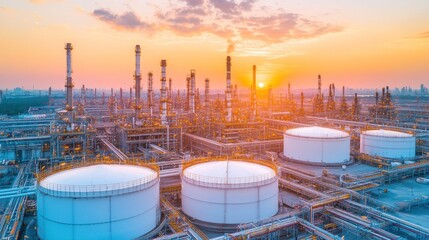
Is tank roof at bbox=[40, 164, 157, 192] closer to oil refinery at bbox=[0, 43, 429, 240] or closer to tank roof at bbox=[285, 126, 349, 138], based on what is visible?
oil refinery at bbox=[0, 43, 429, 240]

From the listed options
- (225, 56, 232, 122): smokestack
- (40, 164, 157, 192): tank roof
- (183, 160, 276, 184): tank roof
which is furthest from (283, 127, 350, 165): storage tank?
(40, 164, 157, 192): tank roof

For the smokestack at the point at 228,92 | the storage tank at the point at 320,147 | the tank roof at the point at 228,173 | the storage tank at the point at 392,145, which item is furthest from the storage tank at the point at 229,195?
the smokestack at the point at 228,92

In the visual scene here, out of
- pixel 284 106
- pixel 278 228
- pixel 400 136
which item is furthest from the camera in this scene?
pixel 284 106

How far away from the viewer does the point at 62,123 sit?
116 ft

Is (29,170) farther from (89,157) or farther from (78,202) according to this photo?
(78,202)

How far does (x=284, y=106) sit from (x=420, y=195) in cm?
5304

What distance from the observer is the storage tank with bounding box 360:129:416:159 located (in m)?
33.1

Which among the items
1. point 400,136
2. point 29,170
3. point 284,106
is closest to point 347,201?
point 400,136

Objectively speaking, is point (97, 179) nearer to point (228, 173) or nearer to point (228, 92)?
point (228, 173)

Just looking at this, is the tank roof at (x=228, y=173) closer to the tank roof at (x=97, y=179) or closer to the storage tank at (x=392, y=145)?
the tank roof at (x=97, y=179)

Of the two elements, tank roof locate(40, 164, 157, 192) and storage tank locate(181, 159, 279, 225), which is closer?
tank roof locate(40, 164, 157, 192)

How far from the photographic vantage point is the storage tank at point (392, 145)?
33.1 m

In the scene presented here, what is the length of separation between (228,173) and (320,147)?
15891 mm

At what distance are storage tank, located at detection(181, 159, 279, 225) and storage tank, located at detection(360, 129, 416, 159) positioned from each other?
791 inches
